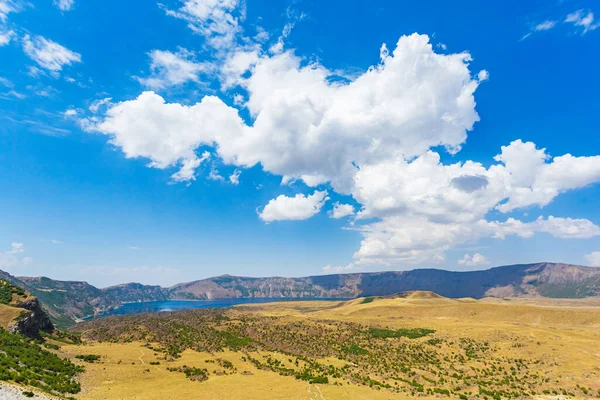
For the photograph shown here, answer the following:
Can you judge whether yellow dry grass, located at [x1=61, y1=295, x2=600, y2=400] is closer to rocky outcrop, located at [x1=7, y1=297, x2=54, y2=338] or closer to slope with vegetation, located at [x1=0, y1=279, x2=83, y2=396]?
slope with vegetation, located at [x1=0, y1=279, x2=83, y2=396]

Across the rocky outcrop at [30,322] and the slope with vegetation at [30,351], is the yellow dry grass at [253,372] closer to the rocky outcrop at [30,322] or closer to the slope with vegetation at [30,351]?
the slope with vegetation at [30,351]

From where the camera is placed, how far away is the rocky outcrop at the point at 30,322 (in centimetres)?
6203

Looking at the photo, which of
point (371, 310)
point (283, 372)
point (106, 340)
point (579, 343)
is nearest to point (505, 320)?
point (579, 343)

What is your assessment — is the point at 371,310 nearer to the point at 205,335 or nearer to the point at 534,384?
the point at 205,335

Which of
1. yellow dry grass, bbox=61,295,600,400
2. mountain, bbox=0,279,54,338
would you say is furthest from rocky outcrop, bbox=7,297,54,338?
yellow dry grass, bbox=61,295,600,400

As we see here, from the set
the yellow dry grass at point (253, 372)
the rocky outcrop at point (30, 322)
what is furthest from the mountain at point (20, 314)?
the yellow dry grass at point (253, 372)

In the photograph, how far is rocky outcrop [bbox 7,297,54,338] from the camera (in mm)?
62031

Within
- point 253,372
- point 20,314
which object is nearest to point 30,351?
point 20,314

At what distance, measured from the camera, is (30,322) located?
67.0 m

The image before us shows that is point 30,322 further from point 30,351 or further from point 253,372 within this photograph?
point 253,372

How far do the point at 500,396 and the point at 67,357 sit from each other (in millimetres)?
72093

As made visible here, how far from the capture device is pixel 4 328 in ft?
193

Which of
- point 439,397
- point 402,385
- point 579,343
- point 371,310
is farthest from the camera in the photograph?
point 371,310

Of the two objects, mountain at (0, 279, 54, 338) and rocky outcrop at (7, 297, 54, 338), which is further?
mountain at (0, 279, 54, 338)
